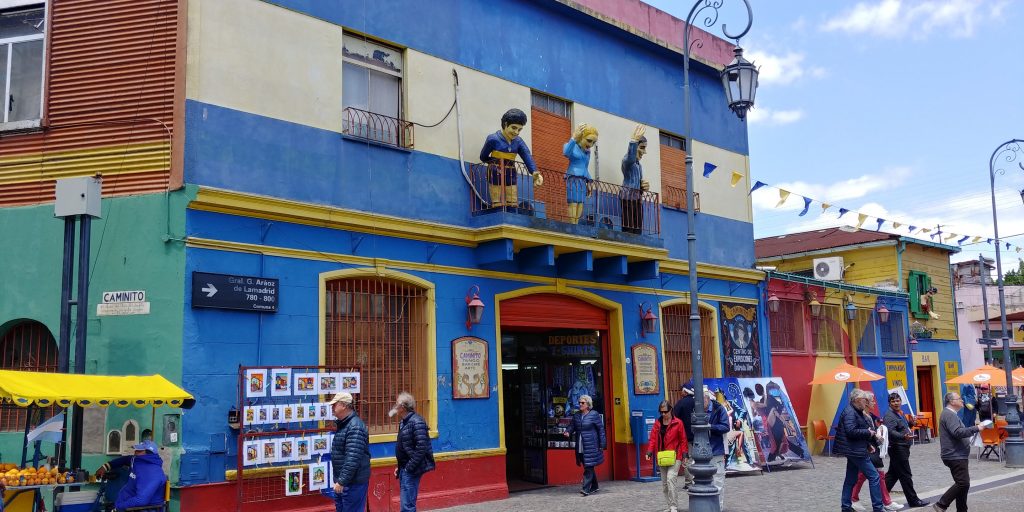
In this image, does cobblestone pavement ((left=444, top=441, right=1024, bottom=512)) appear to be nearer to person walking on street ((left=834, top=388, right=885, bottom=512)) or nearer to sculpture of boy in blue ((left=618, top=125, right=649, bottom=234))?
person walking on street ((left=834, top=388, right=885, bottom=512))

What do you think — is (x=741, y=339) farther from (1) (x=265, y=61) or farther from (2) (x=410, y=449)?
(1) (x=265, y=61)

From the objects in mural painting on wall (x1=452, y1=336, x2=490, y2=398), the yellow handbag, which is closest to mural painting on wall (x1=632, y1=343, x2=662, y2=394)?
mural painting on wall (x1=452, y1=336, x2=490, y2=398)

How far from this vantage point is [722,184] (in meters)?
20.9

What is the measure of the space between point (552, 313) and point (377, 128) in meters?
4.91

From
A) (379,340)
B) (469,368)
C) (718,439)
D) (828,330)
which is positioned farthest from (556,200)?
(828,330)

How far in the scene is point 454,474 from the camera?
1373 centimetres

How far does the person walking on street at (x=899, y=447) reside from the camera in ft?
40.9

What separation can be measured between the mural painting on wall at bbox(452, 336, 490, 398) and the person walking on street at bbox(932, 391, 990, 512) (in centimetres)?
677

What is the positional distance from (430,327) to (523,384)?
4220 mm

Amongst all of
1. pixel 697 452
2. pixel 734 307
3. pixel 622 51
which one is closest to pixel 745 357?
pixel 734 307

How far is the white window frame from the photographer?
12203 millimetres

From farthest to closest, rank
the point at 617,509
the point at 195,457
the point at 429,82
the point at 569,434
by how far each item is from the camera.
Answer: the point at 569,434, the point at 429,82, the point at 617,509, the point at 195,457

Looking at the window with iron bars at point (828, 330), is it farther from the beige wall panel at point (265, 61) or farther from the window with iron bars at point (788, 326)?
the beige wall panel at point (265, 61)

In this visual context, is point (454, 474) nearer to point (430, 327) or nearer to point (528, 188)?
point (430, 327)
